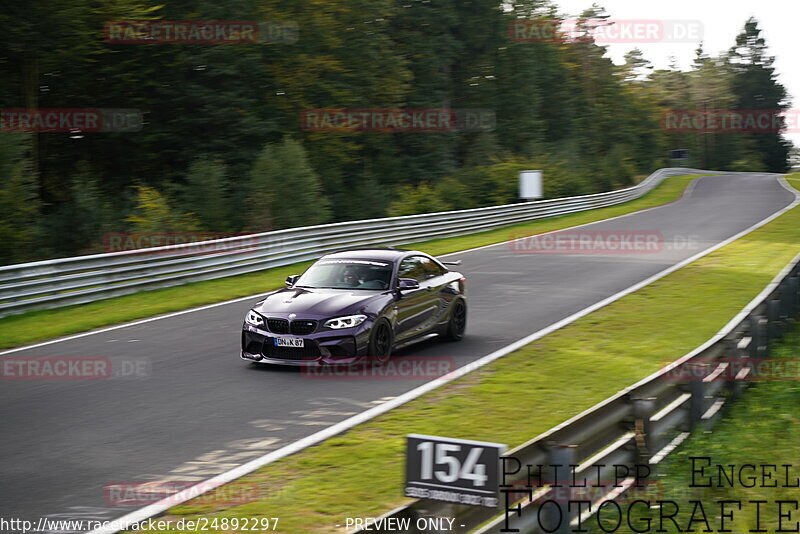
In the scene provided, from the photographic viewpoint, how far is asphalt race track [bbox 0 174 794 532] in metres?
7.46

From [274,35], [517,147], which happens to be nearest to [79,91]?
[274,35]

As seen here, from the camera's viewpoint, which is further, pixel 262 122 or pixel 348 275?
pixel 262 122

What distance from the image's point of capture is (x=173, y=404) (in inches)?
→ 391

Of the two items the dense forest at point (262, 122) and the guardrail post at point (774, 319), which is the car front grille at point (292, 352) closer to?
the guardrail post at point (774, 319)

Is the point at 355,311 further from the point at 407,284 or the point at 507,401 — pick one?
the point at 507,401

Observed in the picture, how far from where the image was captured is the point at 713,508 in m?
7.19

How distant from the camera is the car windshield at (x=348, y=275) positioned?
12.6 m

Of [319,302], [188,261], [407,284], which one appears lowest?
[188,261]

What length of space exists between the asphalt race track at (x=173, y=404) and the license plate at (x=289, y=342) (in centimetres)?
38

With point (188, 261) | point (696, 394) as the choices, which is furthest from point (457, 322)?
point (188, 261)

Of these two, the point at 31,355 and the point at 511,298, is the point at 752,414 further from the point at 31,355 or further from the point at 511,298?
the point at 31,355

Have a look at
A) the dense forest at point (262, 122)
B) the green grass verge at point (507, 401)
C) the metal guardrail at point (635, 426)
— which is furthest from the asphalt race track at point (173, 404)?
the dense forest at point (262, 122)

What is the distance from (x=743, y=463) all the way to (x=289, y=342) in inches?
219

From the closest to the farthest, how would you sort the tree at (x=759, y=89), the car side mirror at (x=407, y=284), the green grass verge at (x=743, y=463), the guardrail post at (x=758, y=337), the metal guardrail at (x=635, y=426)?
the metal guardrail at (x=635, y=426)
the green grass verge at (x=743, y=463)
the guardrail post at (x=758, y=337)
the car side mirror at (x=407, y=284)
the tree at (x=759, y=89)
